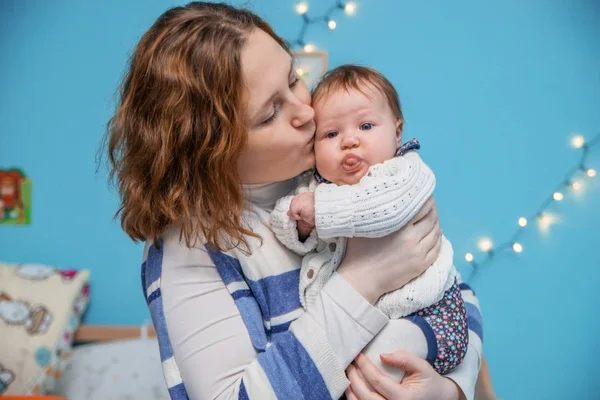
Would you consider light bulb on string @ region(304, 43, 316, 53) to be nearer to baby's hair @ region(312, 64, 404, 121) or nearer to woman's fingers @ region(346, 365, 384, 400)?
baby's hair @ region(312, 64, 404, 121)

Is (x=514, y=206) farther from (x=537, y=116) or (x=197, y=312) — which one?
(x=197, y=312)

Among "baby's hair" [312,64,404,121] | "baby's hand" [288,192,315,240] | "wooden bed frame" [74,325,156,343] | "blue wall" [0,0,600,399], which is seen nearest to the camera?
"baby's hand" [288,192,315,240]

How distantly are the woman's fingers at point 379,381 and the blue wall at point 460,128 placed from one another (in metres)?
1.54

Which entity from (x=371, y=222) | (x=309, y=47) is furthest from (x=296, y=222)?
(x=309, y=47)

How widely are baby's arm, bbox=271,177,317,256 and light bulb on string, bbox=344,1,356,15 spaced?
1.48 m

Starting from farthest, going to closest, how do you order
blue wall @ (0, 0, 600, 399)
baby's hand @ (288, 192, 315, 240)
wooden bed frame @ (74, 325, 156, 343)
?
wooden bed frame @ (74, 325, 156, 343), blue wall @ (0, 0, 600, 399), baby's hand @ (288, 192, 315, 240)

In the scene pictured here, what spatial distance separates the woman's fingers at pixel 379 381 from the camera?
0.95m

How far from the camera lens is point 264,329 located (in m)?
1.03

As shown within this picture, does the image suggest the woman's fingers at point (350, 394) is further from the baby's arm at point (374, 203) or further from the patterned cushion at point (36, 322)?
the patterned cushion at point (36, 322)

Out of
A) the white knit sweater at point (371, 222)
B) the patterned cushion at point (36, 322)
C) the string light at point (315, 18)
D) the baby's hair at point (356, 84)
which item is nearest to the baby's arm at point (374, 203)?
the white knit sweater at point (371, 222)

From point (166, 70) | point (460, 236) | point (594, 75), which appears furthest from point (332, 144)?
point (594, 75)

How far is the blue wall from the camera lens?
7.59ft

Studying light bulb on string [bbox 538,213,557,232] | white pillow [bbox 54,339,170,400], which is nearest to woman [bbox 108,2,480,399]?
white pillow [bbox 54,339,170,400]

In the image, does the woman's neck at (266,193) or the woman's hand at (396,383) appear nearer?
the woman's hand at (396,383)
